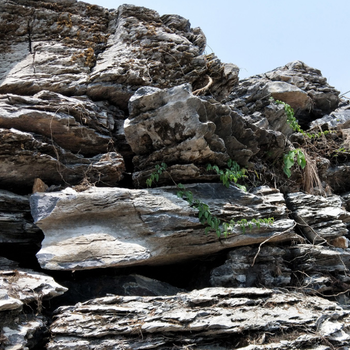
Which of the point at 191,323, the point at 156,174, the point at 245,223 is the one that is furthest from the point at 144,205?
the point at 191,323

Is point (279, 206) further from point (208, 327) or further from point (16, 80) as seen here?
point (16, 80)

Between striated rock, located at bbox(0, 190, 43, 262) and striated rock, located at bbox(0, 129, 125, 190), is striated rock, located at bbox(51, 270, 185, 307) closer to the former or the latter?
striated rock, located at bbox(0, 190, 43, 262)

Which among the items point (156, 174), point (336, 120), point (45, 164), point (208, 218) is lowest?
point (208, 218)

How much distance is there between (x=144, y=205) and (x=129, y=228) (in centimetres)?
45

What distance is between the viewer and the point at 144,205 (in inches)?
229

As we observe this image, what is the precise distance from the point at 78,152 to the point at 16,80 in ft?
6.99

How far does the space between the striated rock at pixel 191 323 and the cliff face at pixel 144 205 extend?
17mm

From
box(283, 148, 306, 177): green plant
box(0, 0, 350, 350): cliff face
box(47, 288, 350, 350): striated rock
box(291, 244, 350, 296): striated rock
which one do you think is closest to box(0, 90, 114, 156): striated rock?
box(0, 0, 350, 350): cliff face

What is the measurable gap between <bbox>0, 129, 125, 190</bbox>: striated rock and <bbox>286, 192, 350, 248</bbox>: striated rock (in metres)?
3.62

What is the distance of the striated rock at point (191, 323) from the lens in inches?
169

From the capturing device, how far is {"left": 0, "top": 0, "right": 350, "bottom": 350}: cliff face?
456 cm

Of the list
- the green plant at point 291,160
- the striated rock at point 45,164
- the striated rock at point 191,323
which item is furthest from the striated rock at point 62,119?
the green plant at point 291,160

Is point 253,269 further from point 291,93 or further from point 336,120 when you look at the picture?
point 336,120

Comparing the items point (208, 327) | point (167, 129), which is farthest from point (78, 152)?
point (208, 327)
